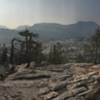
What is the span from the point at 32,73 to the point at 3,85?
401 centimetres

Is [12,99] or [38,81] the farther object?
[38,81]

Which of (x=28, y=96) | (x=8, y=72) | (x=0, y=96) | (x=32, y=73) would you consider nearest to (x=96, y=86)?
Result: (x=28, y=96)

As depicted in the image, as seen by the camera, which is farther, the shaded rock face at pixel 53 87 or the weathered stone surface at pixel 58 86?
the weathered stone surface at pixel 58 86

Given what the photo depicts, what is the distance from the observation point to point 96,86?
2112 cm

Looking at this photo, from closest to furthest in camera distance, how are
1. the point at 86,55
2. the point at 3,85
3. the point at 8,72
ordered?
the point at 3,85 → the point at 8,72 → the point at 86,55

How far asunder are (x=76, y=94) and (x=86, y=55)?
157 feet

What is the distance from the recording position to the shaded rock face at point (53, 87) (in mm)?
20531

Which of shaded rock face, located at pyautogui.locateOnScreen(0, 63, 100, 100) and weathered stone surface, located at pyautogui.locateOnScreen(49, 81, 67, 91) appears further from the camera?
weathered stone surface, located at pyautogui.locateOnScreen(49, 81, 67, 91)

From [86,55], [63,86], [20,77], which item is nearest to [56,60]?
[86,55]

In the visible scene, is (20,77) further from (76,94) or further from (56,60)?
(56,60)

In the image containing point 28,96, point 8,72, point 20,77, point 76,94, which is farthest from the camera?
point 8,72

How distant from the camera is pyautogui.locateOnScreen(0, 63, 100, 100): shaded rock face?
808 inches

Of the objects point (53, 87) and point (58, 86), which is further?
point (53, 87)

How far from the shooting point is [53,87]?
2220 cm
